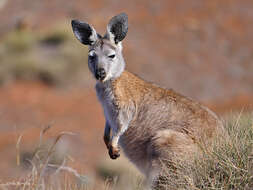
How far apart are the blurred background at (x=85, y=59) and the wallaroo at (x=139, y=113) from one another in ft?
A: 28.8

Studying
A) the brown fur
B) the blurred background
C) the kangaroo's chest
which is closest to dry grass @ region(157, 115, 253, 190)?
the brown fur

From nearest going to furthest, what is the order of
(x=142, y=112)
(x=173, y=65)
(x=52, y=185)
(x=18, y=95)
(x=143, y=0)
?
(x=52, y=185)
(x=142, y=112)
(x=18, y=95)
(x=173, y=65)
(x=143, y=0)

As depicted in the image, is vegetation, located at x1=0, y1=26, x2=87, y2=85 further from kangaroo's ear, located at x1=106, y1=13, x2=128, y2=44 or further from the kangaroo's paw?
the kangaroo's paw

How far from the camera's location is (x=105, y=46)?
6.17 meters

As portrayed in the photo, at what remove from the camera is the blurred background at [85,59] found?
17.8 meters

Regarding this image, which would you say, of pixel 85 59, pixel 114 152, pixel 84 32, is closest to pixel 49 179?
pixel 114 152

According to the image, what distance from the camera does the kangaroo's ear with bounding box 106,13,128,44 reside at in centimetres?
595

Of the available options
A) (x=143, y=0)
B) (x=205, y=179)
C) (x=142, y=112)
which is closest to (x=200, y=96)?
(x=143, y=0)

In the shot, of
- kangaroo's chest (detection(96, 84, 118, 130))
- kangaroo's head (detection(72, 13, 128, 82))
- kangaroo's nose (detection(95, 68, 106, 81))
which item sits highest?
kangaroo's head (detection(72, 13, 128, 82))

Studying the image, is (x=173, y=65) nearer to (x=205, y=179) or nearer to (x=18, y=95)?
(x=18, y=95)

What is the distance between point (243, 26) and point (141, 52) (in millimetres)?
5894

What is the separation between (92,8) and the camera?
85.1 ft

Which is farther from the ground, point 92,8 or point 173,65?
point 92,8

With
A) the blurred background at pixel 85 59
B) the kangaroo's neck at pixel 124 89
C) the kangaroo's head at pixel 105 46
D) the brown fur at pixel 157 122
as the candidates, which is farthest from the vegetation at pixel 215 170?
the blurred background at pixel 85 59
